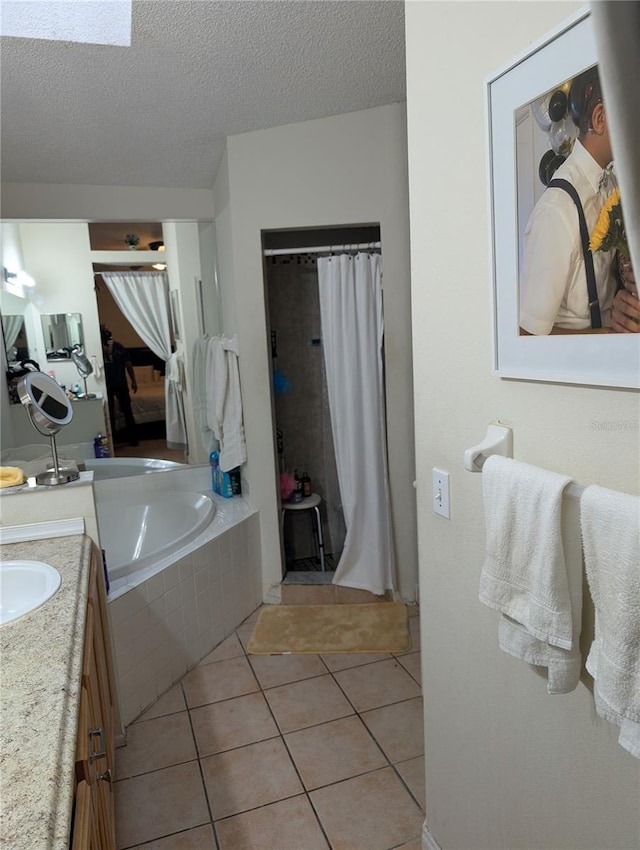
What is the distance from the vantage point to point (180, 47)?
1.83 meters

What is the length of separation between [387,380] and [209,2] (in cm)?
168

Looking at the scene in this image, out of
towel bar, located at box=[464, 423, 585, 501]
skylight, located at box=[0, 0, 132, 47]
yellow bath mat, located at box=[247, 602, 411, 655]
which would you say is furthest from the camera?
yellow bath mat, located at box=[247, 602, 411, 655]

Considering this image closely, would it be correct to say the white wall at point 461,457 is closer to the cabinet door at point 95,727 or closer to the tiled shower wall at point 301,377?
the cabinet door at point 95,727

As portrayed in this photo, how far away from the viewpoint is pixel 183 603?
2.40 meters

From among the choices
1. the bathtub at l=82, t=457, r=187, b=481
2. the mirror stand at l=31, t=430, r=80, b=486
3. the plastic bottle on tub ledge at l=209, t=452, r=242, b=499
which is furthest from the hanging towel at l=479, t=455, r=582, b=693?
the bathtub at l=82, t=457, r=187, b=481

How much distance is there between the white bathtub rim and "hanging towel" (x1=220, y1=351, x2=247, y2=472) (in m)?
0.24

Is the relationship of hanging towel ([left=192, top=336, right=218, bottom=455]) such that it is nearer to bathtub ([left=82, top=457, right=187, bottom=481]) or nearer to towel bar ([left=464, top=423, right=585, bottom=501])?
bathtub ([left=82, top=457, right=187, bottom=481])

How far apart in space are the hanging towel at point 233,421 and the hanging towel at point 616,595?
7.55ft

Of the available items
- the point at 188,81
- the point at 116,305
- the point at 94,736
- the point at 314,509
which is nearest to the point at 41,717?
the point at 94,736

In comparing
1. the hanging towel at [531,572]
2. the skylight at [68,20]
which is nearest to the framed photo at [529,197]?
the hanging towel at [531,572]

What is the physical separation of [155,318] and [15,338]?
77 centimetres

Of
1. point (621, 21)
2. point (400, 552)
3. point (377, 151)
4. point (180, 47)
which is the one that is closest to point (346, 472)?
point (400, 552)

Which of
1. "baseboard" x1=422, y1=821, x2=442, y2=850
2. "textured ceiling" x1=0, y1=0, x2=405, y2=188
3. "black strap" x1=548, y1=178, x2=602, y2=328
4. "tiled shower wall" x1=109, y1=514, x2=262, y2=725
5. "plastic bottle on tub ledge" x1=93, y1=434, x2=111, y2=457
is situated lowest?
"baseboard" x1=422, y1=821, x2=442, y2=850

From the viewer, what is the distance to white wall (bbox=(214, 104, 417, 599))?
8.44 ft
